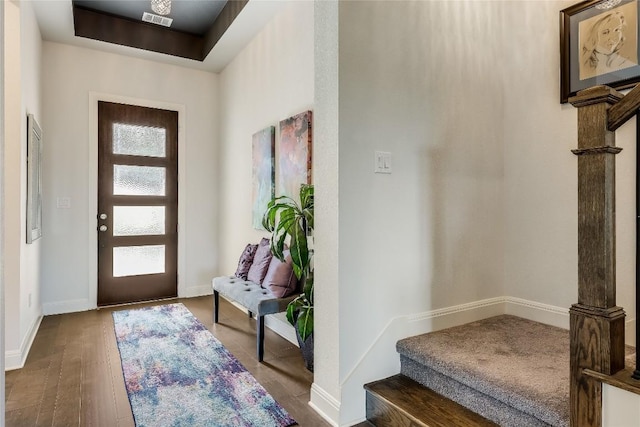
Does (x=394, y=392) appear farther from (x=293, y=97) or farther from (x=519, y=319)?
(x=293, y=97)

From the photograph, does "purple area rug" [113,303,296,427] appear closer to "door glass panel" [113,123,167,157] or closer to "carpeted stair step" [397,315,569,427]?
"carpeted stair step" [397,315,569,427]

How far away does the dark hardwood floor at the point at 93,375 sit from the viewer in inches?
81.1

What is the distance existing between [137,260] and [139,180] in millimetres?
961

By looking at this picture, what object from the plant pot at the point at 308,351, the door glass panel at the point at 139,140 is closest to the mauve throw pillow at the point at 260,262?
the plant pot at the point at 308,351

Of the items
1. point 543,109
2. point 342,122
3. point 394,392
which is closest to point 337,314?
point 394,392

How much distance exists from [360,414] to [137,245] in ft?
11.7

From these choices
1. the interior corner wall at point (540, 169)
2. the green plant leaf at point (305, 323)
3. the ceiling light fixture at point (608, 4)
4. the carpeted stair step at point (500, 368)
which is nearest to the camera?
the carpeted stair step at point (500, 368)

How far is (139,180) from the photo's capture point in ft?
14.9

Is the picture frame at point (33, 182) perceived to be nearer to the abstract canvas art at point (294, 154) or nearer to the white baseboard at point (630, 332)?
the abstract canvas art at point (294, 154)

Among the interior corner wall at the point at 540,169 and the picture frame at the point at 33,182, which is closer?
the interior corner wall at the point at 540,169

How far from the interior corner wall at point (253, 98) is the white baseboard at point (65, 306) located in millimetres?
1559

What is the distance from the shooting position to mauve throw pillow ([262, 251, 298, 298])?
2.96m

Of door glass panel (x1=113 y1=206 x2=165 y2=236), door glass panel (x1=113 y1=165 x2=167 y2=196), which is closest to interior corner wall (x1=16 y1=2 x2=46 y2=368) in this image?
door glass panel (x1=113 y1=206 x2=165 y2=236)

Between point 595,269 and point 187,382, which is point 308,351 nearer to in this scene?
point 187,382
